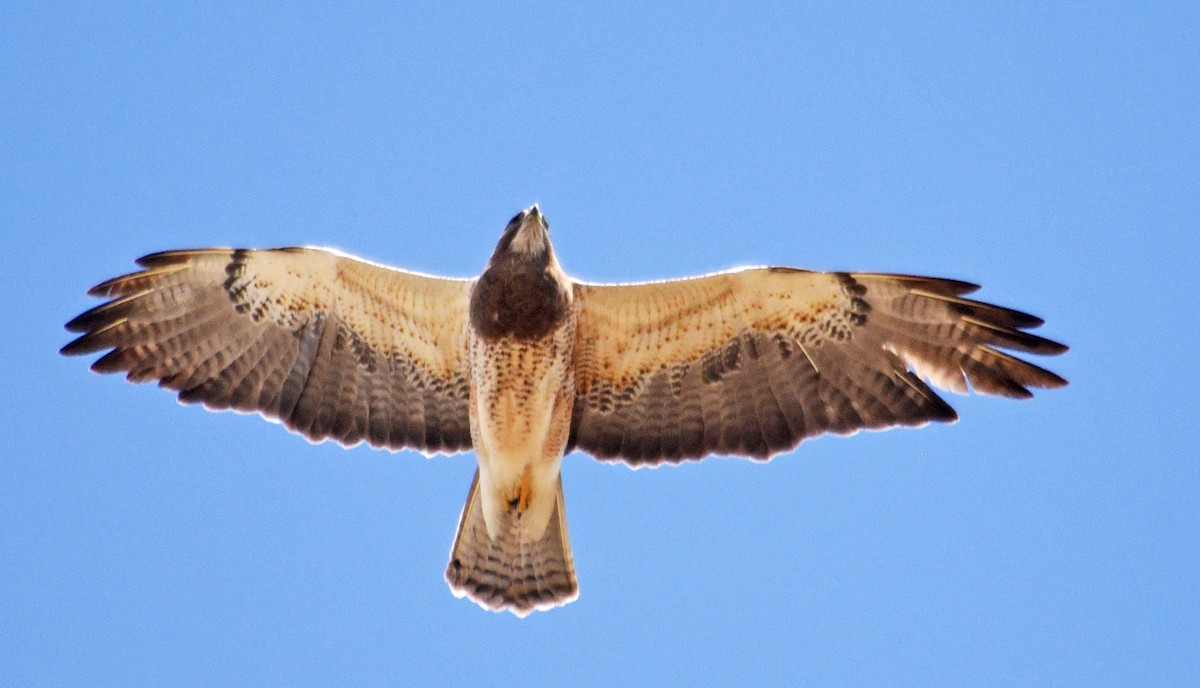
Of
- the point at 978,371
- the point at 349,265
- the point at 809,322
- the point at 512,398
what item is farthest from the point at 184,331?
the point at 978,371

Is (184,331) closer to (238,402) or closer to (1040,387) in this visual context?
(238,402)

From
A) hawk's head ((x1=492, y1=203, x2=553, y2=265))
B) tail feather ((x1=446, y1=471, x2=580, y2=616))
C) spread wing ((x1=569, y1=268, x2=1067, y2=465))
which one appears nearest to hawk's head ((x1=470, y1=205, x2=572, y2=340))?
hawk's head ((x1=492, y1=203, x2=553, y2=265))

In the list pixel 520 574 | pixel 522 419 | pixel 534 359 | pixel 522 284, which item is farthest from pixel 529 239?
pixel 520 574

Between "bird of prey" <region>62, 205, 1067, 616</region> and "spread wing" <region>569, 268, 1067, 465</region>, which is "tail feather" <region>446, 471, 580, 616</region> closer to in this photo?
"bird of prey" <region>62, 205, 1067, 616</region>

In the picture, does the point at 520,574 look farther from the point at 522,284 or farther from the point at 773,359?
the point at 773,359

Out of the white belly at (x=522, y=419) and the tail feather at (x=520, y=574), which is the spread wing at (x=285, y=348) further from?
the tail feather at (x=520, y=574)
